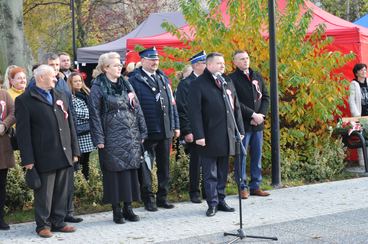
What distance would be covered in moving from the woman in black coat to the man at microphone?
74 cm

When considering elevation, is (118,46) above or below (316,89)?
above

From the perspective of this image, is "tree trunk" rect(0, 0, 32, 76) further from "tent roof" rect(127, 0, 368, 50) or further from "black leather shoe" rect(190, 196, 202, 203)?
"black leather shoe" rect(190, 196, 202, 203)

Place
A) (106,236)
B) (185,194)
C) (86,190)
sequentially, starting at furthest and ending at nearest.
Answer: (185,194) → (86,190) → (106,236)

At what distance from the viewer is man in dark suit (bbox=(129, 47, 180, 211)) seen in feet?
24.5

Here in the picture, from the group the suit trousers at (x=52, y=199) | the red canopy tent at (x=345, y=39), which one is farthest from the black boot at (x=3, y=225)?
the red canopy tent at (x=345, y=39)

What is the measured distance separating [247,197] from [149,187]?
1.48 meters

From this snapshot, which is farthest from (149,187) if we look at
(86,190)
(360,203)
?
(360,203)

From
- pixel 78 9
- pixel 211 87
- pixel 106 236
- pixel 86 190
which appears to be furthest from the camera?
pixel 78 9

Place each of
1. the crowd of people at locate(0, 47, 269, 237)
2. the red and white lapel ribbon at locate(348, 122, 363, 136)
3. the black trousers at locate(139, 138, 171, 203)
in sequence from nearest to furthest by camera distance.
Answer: the crowd of people at locate(0, 47, 269, 237) → the black trousers at locate(139, 138, 171, 203) → the red and white lapel ribbon at locate(348, 122, 363, 136)

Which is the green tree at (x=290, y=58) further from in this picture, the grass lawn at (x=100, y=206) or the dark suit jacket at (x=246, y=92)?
the dark suit jacket at (x=246, y=92)

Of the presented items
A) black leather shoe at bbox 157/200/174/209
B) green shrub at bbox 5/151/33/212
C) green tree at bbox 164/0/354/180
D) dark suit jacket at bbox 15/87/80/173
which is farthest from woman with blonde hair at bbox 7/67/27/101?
green tree at bbox 164/0/354/180

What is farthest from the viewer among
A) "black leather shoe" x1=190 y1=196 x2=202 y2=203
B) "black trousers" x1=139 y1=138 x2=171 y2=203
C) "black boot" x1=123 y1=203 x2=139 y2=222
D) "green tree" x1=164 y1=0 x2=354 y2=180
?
"green tree" x1=164 y1=0 x2=354 y2=180

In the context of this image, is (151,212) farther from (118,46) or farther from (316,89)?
(118,46)

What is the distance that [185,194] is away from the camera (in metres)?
8.46
